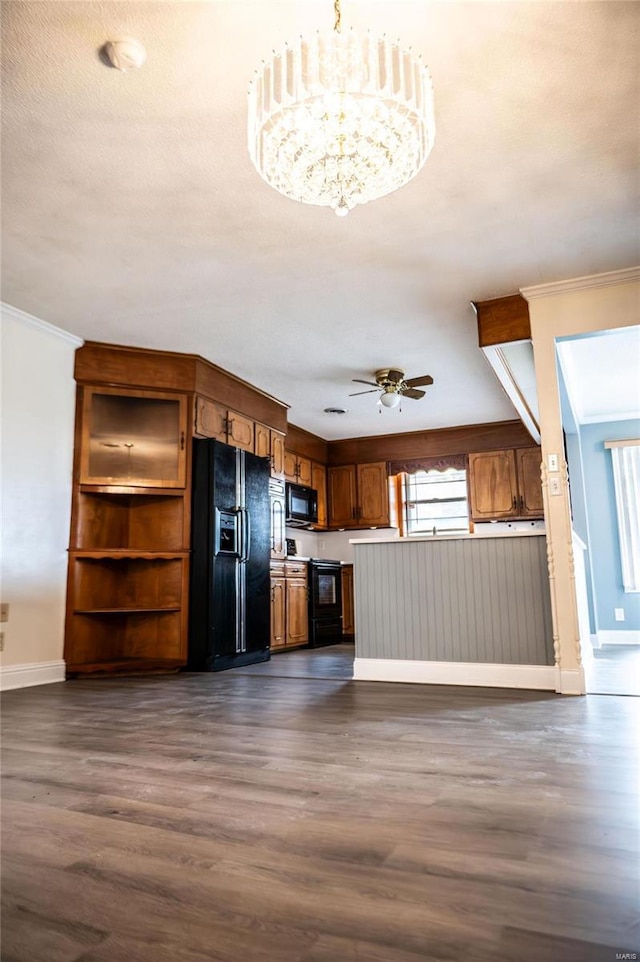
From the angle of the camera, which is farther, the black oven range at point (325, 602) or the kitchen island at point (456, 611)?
the black oven range at point (325, 602)

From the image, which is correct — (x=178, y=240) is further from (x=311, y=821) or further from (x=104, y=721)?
(x=311, y=821)

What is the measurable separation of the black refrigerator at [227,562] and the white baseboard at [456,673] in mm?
1297

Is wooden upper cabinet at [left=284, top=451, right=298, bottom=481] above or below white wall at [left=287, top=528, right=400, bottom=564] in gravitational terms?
above

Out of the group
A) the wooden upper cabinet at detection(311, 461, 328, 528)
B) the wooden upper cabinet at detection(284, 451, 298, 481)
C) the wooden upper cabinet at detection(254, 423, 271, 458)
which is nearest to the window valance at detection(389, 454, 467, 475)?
the wooden upper cabinet at detection(311, 461, 328, 528)

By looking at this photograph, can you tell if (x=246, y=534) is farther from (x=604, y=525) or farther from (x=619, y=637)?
(x=619, y=637)

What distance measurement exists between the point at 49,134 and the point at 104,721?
110 inches

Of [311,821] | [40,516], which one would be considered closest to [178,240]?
[40,516]

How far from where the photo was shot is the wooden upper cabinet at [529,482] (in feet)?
24.9

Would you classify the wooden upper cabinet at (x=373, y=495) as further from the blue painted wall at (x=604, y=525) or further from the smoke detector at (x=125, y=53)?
the smoke detector at (x=125, y=53)

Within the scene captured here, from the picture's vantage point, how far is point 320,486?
8555 millimetres

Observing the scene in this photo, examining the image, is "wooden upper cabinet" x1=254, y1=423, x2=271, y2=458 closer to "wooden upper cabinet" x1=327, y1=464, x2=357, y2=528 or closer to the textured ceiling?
the textured ceiling

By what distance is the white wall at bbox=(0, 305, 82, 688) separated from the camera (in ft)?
14.0

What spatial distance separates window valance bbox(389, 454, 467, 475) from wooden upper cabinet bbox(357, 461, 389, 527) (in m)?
0.18

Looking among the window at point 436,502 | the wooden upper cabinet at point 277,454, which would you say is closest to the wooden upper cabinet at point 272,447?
the wooden upper cabinet at point 277,454
